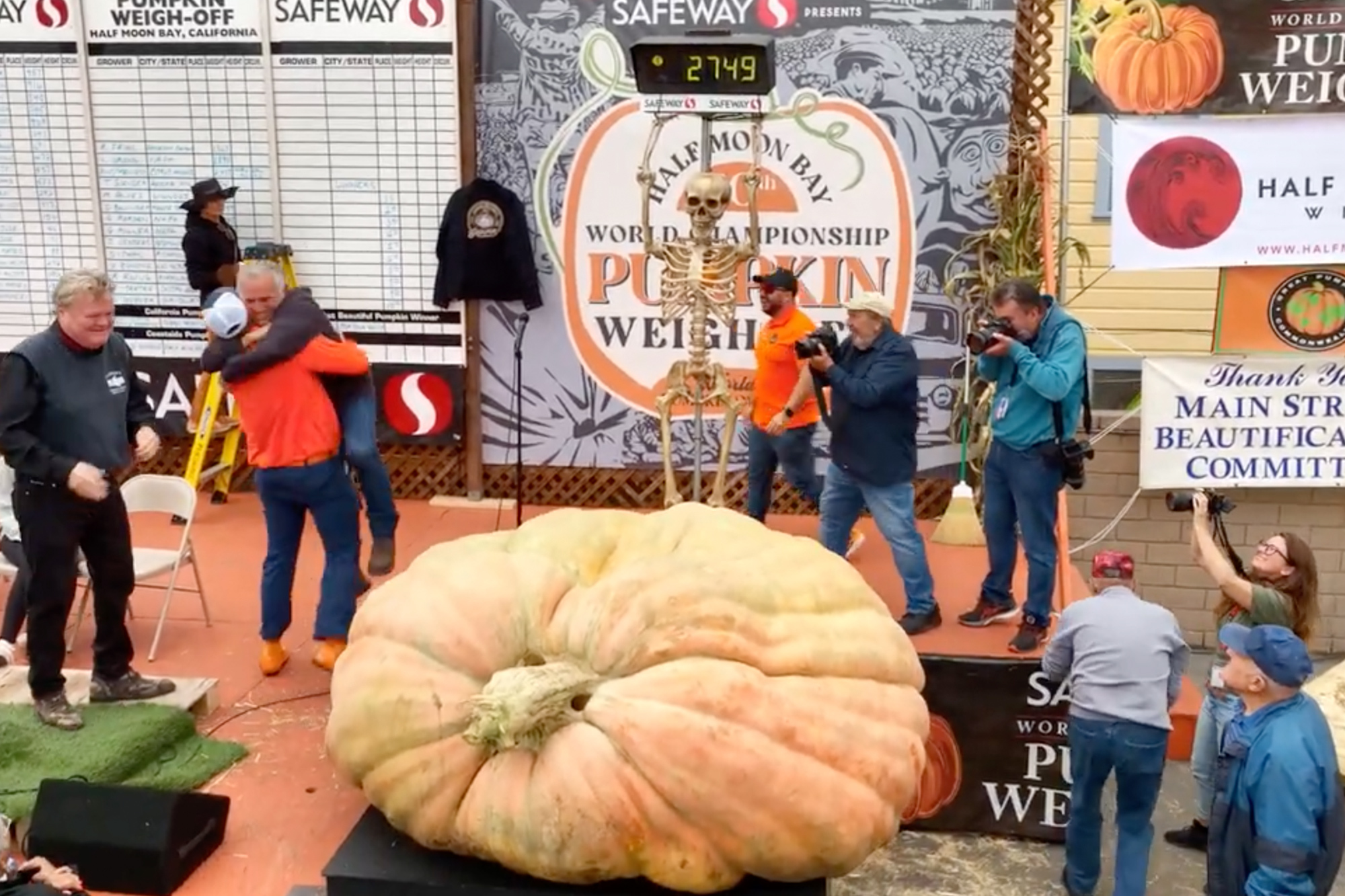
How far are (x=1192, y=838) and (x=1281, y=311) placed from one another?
3.15m

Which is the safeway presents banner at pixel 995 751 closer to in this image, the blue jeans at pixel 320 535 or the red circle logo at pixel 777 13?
the blue jeans at pixel 320 535

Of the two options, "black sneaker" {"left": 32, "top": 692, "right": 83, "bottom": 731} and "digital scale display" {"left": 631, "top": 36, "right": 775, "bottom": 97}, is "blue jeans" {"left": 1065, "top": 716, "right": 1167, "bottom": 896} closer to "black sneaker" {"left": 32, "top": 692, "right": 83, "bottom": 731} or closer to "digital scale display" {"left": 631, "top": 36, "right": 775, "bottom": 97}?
"digital scale display" {"left": 631, "top": 36, "right": 775, "bottom": 97}

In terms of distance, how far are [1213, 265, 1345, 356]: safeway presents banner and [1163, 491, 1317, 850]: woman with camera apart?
2.27m

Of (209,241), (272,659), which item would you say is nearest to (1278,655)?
(272,659)

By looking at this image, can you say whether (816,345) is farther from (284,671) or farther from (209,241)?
(209,241)

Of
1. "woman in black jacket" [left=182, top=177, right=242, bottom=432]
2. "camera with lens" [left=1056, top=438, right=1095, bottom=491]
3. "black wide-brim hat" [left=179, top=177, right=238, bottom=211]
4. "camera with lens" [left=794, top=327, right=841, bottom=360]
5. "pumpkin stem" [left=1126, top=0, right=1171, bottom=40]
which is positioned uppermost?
"pumpkin stem" [left=1126, top=0, right=1171, bottom=40]

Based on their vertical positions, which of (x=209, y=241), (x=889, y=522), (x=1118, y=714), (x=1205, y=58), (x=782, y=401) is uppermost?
(x=1205, y=58)

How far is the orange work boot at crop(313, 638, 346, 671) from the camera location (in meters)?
5.59

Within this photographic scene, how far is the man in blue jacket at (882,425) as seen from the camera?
5727mm

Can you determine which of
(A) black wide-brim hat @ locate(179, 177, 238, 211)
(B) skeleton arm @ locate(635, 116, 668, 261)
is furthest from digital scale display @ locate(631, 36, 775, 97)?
(A) black wide-brim hat @ locate(179, 177, 238, 211)

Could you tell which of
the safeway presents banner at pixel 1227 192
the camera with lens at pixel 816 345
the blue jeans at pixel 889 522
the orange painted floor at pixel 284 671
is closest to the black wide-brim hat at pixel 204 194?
the orange painted floor at pixel 284 671

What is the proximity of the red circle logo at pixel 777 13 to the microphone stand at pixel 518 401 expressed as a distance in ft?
7.64

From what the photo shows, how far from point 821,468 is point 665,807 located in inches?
216

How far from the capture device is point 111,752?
15.1ft
